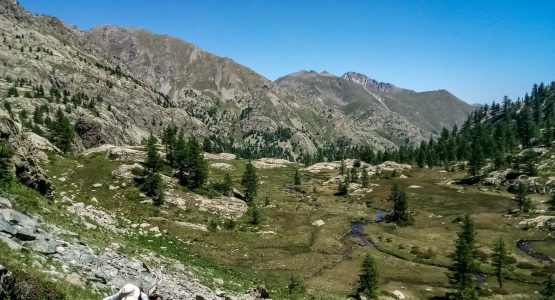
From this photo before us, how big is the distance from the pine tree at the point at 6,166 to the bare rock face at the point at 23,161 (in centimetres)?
149

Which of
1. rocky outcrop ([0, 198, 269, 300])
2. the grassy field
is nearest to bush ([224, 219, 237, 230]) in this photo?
the grassy field

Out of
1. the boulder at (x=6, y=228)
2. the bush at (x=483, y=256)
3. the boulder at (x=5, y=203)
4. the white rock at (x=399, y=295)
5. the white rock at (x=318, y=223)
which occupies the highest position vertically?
the boulder at (x=5, y=203)

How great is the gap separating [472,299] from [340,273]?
22.2 meters

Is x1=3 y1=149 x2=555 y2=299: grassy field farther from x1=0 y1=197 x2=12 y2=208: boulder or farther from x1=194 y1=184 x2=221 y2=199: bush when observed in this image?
x1=194 y1=184 x2=221 y2=199: bush

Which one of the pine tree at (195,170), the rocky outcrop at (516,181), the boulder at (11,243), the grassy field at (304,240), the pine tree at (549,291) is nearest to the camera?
the boulder at (11,243)

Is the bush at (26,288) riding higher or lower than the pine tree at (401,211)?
Answer: higher

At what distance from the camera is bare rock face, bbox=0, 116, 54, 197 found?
3747cm

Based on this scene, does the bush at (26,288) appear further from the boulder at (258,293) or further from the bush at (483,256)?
the bush at (483,256)

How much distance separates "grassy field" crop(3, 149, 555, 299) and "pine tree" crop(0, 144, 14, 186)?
214 cm

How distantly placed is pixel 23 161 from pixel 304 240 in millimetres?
67044

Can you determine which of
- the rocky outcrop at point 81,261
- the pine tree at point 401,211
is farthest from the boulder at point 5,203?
the pine tree at point 401,211

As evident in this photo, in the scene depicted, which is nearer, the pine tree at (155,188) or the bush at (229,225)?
the bush at (229,225)

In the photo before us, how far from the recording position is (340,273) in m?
74.2

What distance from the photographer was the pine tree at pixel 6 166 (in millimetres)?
32703
